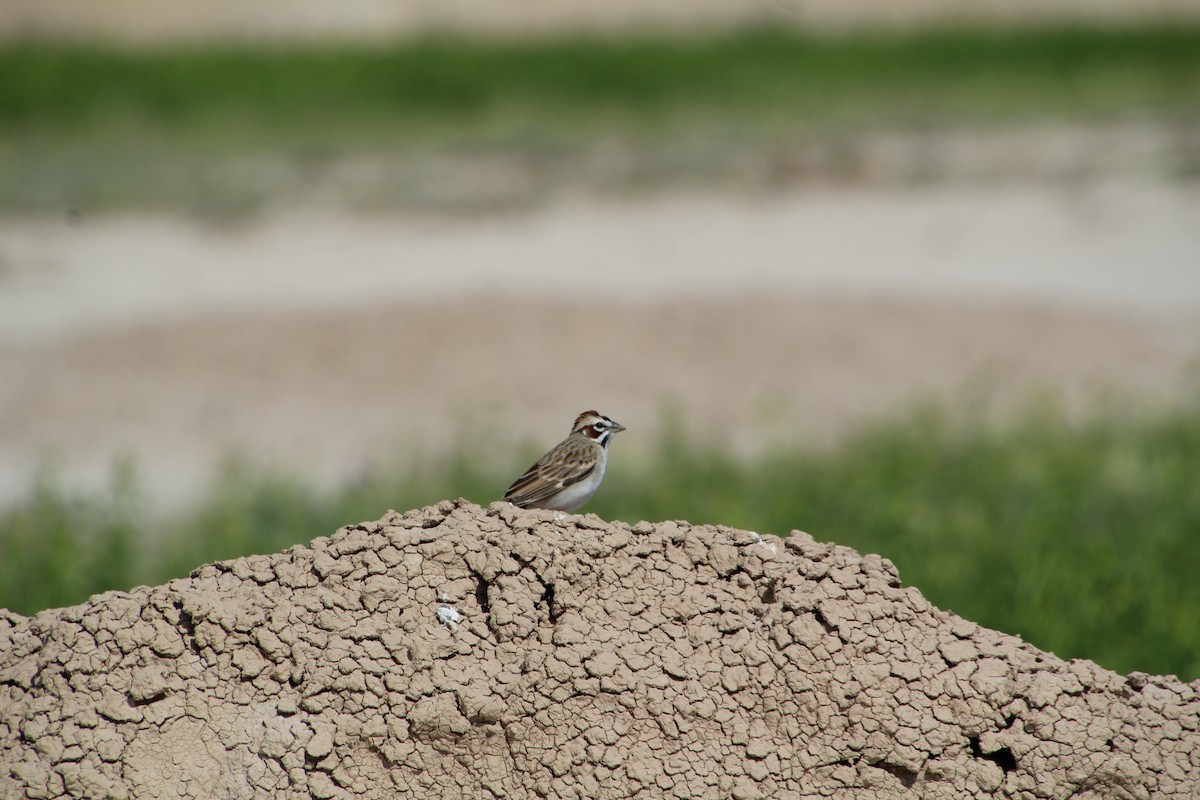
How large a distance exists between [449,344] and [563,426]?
7.37 feet

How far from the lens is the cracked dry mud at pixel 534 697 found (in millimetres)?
4273

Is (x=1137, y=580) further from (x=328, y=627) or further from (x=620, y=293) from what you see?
(x=620, y=293)

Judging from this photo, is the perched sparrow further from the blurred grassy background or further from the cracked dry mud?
the blurred grassy background

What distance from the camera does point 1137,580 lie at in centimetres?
752

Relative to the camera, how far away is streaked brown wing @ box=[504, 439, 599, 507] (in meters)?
6.03

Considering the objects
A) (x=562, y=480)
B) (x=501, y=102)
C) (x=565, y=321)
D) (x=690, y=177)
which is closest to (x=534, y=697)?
(x=562, y=480)

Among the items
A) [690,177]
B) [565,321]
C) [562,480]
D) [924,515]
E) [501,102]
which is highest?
[501,102]

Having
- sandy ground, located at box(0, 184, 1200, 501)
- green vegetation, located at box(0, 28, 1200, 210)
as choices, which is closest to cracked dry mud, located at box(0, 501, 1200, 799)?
sandy ground, located at box(0, 184, 1200, 501)

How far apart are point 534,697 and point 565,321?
33.0 ft

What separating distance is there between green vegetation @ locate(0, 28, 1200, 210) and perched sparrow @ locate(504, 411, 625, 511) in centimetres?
1333

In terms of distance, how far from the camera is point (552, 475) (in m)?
6.09

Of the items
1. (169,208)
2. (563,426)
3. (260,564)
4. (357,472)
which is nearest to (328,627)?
(260,564)

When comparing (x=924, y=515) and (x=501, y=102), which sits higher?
(x=501, y=102)

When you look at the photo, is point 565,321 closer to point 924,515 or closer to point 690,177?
point 924,515
